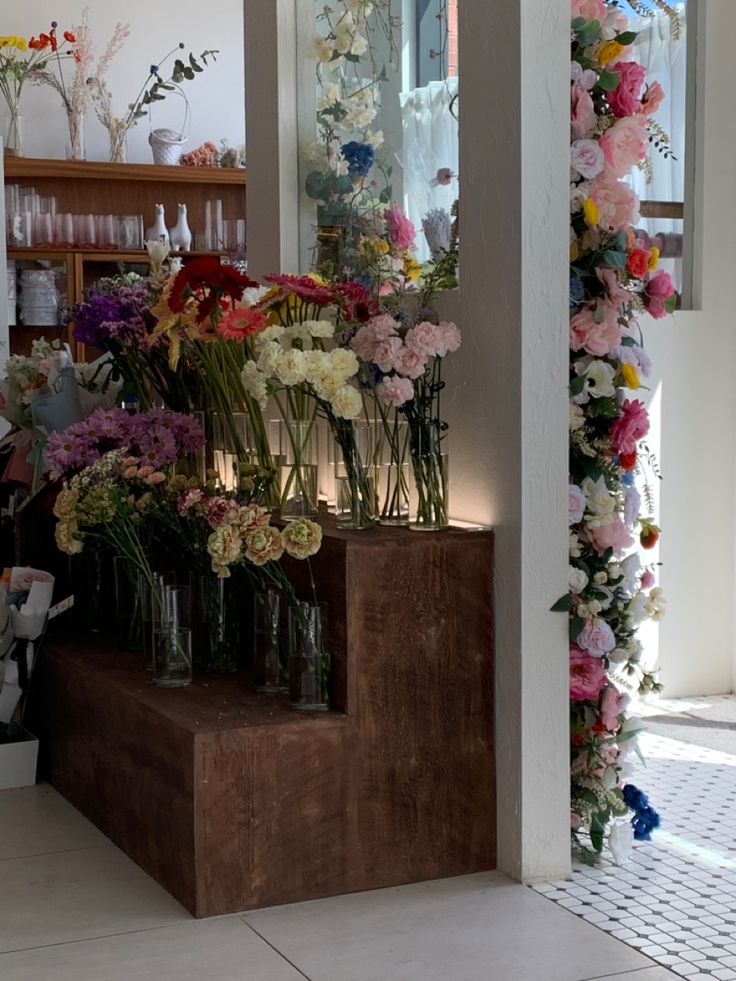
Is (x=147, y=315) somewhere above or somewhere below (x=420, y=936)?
above

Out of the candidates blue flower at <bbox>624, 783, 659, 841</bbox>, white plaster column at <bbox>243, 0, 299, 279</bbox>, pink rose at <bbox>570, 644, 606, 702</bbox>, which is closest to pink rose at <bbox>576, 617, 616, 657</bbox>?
pink rose at <bbox>570, 644, 606, 702</bbox>

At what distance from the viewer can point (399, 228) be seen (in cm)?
322

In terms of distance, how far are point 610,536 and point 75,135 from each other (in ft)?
14.1

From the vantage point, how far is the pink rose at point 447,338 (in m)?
2.74

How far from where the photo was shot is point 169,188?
6.66m

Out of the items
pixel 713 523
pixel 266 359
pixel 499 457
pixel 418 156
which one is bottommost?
pixel 713 523

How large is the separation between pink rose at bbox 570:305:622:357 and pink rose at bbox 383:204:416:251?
53cm

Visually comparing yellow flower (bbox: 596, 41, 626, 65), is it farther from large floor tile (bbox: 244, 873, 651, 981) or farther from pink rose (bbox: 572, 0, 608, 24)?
large floor tile (bbox: 244, 873, 651, 981)

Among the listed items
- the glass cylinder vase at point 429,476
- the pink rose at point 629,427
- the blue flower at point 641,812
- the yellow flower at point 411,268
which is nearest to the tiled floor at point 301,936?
the blue flower at point 641,812

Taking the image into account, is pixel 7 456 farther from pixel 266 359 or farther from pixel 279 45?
pixel 266 359

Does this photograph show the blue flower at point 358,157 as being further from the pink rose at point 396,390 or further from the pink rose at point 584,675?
the pink rose at point 584,675

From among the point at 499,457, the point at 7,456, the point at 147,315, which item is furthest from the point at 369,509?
the point at 7,456

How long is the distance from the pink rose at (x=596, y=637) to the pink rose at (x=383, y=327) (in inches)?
26.8

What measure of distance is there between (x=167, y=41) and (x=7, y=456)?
126 inches
